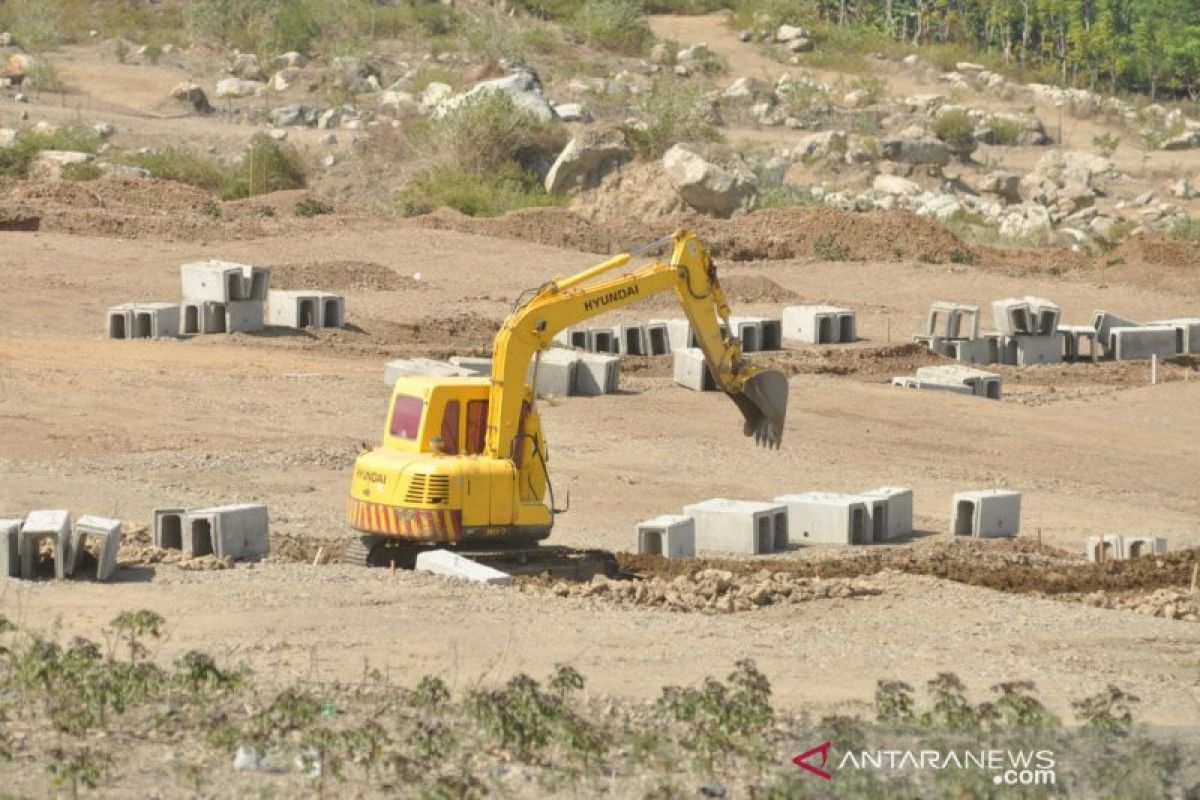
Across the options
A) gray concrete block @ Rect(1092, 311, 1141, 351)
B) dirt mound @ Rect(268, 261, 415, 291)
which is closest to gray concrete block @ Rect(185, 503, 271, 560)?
dirt mound @ Rect(268, 261, 415, 291)

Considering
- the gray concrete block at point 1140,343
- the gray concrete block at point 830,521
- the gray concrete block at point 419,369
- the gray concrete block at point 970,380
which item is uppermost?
the gray concrete block at point 419,369

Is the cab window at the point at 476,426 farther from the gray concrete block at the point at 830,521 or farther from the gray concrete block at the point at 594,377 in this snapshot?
the gray concrete block at the point at 594,377

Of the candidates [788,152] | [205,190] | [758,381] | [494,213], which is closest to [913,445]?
[758,381]

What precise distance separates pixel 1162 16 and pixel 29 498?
211ft

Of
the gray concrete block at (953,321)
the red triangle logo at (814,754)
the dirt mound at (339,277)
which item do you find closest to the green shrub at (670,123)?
the dirt mound at (339,277)

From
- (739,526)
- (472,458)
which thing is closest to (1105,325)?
(739,526)

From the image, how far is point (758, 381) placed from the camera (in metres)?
17.9

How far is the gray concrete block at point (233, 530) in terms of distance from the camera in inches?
655

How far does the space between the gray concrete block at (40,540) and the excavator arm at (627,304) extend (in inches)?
114

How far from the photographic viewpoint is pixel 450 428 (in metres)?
16.1

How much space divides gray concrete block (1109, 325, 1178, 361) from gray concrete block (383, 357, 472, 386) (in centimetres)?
1083

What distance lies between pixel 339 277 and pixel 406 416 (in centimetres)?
1786

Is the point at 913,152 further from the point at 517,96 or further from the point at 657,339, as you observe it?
the point at 657,339

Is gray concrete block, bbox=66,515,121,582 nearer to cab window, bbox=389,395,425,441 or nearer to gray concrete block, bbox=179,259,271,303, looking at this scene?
cab window, bbox=389,395,425,441
